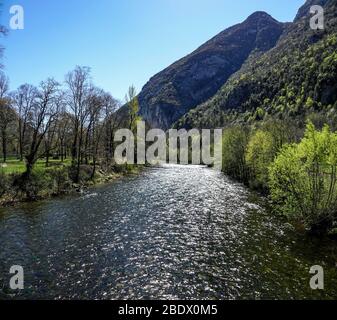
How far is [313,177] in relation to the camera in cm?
2822

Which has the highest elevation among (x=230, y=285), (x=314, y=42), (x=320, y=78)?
(x=314, y=42)

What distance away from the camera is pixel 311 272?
66.8 ft

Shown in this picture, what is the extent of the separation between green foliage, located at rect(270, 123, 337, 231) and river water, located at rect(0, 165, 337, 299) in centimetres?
247

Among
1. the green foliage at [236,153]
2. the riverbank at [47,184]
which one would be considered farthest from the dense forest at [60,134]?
the green foliage at [236,153]

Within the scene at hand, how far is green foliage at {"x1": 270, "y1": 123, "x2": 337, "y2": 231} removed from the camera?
27.0m

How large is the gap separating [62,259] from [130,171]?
5788cm

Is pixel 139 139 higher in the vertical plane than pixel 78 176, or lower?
higher

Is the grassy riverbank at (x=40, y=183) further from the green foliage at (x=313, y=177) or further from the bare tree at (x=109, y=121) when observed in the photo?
the green foliage at (x=313, y=177)

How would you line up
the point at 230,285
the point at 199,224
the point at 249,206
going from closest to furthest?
the point at 230,285, the point at 199,224, the point at 249,206

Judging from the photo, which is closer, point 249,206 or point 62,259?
point 62,259

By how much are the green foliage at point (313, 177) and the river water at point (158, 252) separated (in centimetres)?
247

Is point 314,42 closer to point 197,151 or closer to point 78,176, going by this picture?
point 197,151
